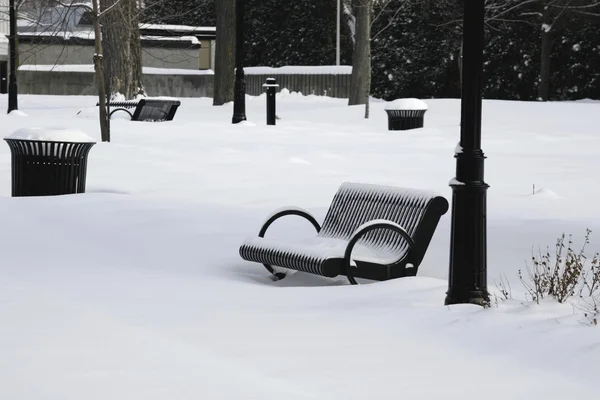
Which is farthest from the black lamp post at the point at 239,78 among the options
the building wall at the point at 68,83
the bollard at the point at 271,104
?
the building wall at the point at 68,83

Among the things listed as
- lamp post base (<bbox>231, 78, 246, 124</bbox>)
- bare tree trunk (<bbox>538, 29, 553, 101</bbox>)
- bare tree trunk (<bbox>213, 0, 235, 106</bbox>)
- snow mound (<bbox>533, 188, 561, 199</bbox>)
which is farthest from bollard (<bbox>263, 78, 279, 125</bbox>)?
bare tree trunk (<bbox>538, 29, 553, 101</bbox>)

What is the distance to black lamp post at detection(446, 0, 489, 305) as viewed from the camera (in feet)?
23.5

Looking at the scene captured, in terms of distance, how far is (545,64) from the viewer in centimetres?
3947

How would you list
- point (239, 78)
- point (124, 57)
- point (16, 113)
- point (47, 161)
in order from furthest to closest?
point (124, 57) → point (16, 113) → point (239, 78) → point (47, 161)

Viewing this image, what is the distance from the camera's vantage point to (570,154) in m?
20.9

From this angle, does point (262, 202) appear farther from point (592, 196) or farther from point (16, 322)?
point (16, 322)

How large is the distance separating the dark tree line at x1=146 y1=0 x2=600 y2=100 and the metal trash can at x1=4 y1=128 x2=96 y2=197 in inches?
766

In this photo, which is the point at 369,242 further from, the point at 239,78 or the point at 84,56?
the point at 84,56

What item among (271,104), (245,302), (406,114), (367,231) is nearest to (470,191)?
(367,231)

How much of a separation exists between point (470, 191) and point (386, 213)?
1858 millimetres

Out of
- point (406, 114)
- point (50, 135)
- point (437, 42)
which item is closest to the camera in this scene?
point (50, 135)

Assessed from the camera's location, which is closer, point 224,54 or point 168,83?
point 224,54

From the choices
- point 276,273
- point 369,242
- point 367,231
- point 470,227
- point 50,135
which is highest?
point 50,135

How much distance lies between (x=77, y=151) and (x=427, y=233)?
5978 millimetres
